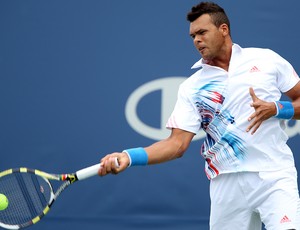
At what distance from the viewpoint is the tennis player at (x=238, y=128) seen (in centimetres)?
454

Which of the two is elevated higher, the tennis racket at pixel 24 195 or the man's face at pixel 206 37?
the man's face at pixel 206 37

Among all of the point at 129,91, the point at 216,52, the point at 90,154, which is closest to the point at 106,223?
the point at 90,154

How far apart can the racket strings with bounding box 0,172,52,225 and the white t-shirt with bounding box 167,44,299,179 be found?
832mm

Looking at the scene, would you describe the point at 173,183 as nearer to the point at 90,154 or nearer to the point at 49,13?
the point at 90,154

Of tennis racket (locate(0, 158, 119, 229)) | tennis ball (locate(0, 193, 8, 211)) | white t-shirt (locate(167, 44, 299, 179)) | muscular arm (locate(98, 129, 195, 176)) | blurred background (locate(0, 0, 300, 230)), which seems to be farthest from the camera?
blurred background (locate(0, 0, 300, 230))

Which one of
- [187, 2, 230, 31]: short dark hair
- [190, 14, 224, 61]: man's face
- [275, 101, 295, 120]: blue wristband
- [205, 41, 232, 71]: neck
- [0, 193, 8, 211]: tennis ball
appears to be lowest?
[0, 193, 8, 211]: tennis ball

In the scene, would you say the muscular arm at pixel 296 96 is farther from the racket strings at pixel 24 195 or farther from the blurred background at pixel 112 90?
the racket strings at pixel 24 195

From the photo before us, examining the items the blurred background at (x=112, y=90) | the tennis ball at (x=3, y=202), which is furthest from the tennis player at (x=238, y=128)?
the blurred background at (x=112, y=90)

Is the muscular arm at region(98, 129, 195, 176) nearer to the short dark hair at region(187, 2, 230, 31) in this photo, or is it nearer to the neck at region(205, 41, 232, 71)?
the neck at region(205, 41, 232, 71)

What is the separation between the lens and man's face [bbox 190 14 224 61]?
4.68m

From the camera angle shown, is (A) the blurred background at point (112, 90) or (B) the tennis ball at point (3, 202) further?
(A) the blurred background at point (112, 90)

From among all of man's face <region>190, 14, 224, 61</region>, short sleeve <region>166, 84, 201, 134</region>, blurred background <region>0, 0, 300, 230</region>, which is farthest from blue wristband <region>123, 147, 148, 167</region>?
blurred background <region>0, 0, 300, 230</region>

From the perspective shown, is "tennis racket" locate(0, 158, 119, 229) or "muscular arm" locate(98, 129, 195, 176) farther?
"tennis racket" locate(0, 158, 119, 229)

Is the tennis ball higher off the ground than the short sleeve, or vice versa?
the short sleeve
